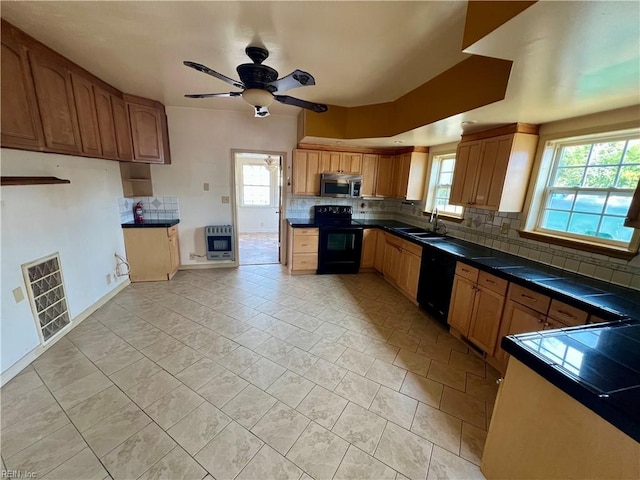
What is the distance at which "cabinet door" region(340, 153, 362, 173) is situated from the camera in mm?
4398

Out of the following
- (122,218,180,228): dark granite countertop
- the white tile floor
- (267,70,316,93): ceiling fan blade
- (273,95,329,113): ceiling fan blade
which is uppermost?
(267,70,316,93): ceiling fan blade

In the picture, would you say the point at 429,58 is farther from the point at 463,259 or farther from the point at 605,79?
the point at 463,259

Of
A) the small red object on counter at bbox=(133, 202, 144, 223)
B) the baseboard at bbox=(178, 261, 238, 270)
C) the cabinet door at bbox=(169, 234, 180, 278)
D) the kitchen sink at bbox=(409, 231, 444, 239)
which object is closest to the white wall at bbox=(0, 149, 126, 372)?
the small red object on counter at bbox=(133, 202, 144, 223)

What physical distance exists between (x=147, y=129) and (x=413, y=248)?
4.08 meters

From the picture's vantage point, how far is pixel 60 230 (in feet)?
8.21

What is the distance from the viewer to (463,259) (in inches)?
100.0

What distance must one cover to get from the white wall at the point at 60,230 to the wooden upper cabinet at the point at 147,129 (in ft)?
1.47

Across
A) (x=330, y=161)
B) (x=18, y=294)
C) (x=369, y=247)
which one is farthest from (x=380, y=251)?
(x=18, y=294)

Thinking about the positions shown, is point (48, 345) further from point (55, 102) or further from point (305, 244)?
point (305, 244)

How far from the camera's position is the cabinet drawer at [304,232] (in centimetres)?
417

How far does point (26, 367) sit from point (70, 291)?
79cm

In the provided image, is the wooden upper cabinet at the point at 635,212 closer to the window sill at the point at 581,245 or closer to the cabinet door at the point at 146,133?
the window sill at the point at 581,245

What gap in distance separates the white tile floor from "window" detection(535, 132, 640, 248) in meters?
1.48

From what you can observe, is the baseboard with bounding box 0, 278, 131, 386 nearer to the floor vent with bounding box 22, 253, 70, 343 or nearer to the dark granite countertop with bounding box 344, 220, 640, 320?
the floor vent with bounding box 22, 253, 70, 343
